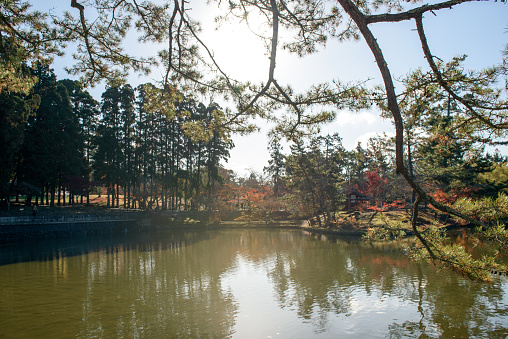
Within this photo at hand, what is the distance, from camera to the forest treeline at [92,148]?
20203 mm

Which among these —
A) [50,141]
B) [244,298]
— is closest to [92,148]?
[50,141]

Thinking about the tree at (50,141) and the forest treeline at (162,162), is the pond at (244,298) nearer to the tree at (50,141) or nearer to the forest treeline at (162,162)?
the forest treeline at (162,162)

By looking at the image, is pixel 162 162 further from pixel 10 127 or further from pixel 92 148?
pixel 10 127

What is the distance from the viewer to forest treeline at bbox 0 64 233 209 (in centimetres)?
2020

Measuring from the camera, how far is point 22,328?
5547 mm

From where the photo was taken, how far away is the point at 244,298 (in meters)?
7.46

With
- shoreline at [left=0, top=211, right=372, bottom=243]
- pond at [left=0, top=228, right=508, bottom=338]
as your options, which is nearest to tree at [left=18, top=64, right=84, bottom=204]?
shoreline at [left=0, top=211, right=372, bottom=243]

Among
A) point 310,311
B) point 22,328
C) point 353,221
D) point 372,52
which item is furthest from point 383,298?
point 353,221

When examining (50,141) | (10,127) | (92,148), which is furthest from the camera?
(92,148)

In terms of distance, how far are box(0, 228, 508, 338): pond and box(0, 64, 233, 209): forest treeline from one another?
885 cm

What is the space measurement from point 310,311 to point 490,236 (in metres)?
4.43

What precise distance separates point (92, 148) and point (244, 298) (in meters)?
23.5

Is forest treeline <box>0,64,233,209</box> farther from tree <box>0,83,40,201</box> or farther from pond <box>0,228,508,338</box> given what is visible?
pond <box>0,228,508,338</box>

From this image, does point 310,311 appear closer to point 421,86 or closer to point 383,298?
point 383,298
